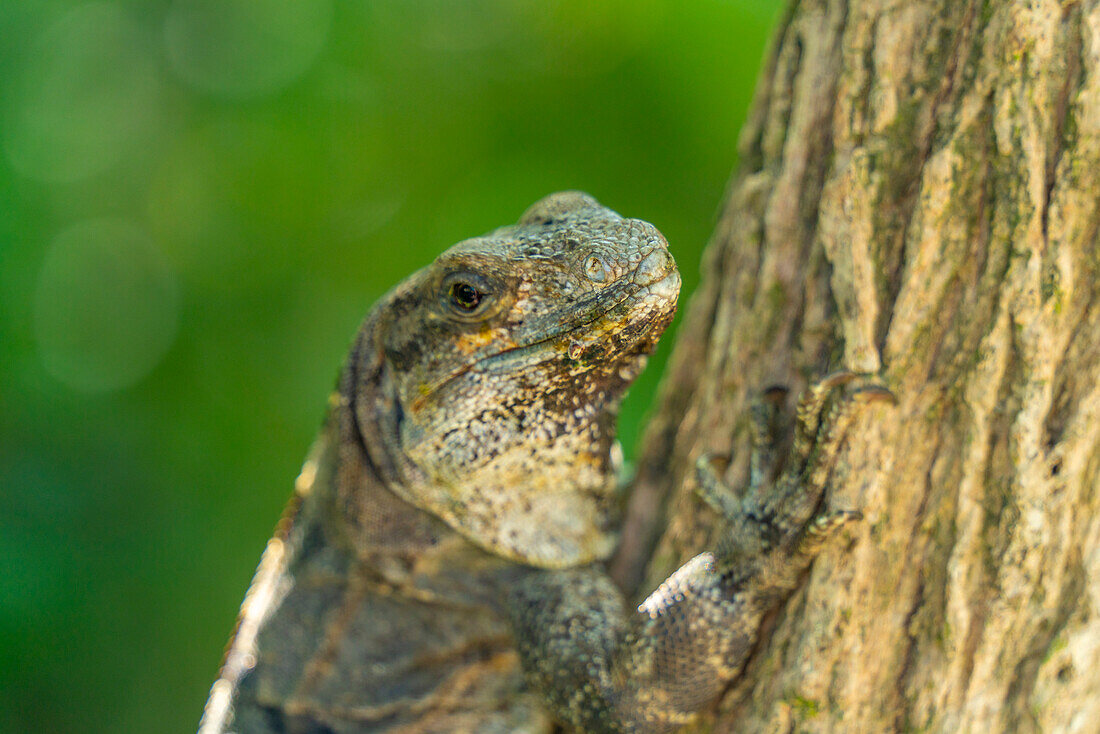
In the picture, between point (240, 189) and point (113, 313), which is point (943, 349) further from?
point (113, 313)

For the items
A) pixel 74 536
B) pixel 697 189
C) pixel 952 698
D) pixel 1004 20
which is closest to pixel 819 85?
pixel 1004 20

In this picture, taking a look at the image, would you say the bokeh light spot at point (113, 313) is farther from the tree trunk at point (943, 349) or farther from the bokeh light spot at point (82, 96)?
the tree trunk at point (943, 349)

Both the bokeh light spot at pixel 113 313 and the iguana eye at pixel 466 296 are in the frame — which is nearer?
the iguana eye at pixel 466 296

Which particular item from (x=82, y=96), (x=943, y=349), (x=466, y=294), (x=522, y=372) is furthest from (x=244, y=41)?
(x=943, y=349)

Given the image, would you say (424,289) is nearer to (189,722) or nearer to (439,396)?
(439,396)

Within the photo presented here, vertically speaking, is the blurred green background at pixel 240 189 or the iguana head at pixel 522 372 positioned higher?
the blurred green background at pixel 240 189

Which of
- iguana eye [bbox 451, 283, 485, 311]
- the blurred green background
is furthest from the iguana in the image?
the blurred green background

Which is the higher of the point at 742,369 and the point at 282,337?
the point at 282,337

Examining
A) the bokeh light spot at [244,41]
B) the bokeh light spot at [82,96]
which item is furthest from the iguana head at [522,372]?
the bokeh light spot at [82,96]
